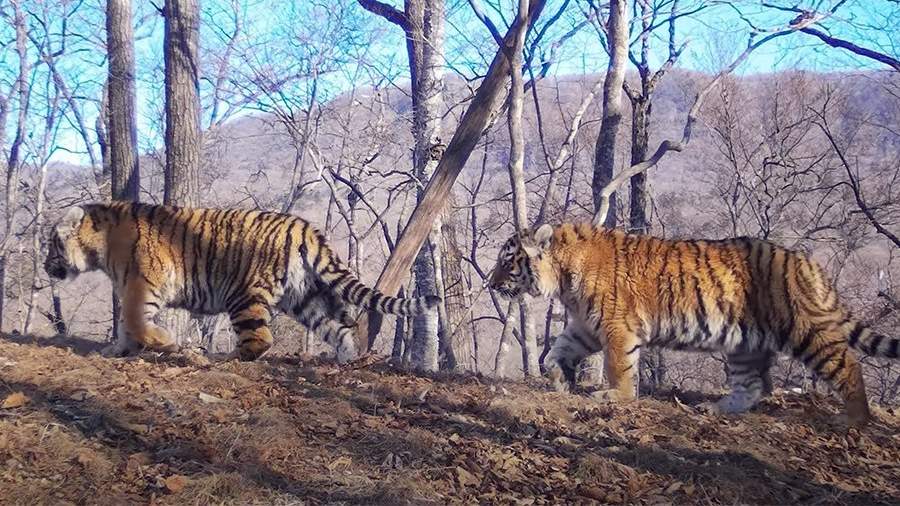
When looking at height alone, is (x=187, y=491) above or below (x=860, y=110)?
below

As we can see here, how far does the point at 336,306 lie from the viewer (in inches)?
297

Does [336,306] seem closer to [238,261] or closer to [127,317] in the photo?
[238,261]

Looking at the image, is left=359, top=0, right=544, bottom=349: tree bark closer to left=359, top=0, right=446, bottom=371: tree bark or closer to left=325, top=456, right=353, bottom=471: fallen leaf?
left=359, top=0, right=446, bottom=371: tree bark

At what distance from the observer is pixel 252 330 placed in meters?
6.83

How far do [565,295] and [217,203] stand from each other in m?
20.1

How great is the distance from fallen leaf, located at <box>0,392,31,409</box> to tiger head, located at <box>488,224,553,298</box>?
3895 millimetres

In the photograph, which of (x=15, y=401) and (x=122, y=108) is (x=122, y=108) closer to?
(x=122, y=108)

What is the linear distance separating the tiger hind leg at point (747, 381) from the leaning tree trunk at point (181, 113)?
6.14 metres

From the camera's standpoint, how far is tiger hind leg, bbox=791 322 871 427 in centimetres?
567

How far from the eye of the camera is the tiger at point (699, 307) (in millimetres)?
5898

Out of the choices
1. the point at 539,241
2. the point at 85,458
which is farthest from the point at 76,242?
the point at 539,241

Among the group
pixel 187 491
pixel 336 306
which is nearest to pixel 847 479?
pixel 187 491

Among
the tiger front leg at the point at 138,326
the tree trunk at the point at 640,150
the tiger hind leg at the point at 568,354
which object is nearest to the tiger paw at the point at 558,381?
the tiger hind leg at the point at 568,354

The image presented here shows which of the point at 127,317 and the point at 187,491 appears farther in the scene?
the point at 127,317
